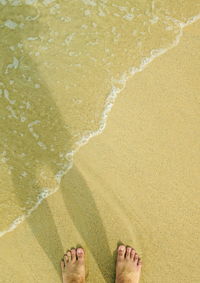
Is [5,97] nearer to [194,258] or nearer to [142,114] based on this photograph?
[142,114]

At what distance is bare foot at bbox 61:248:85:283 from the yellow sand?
66 millimetres

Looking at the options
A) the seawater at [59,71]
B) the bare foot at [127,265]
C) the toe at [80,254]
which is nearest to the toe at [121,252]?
the bare foot at [127,265]

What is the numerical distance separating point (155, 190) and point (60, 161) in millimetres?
942

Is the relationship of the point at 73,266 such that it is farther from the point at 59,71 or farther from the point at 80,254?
the point at 59,71

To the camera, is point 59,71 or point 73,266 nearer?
point 73,266

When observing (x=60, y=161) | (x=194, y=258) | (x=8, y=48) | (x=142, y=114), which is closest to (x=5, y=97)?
(x=8, y=48)

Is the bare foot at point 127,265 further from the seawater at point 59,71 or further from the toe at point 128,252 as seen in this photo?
the seawater at point 59,71

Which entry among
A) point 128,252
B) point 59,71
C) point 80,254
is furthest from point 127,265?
point 59,71

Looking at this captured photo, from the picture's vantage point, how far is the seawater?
2744mm

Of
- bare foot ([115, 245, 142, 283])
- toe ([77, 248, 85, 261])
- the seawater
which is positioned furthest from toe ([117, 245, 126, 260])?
the seawater

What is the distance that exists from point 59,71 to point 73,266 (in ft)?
6.17

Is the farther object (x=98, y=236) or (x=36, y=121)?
(x=36, y=121)

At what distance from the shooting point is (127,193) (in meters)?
2.66

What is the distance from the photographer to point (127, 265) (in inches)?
102
